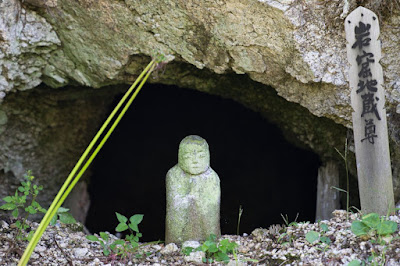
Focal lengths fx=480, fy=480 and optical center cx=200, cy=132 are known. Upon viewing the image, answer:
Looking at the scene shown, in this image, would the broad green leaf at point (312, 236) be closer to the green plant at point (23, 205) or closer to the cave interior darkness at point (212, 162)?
the green plant at point (23, 205)

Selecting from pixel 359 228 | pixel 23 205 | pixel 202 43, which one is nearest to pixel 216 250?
pixel 359 228

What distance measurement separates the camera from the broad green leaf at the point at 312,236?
3146 mm

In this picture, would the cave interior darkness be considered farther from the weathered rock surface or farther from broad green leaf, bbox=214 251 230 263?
broad green leaf, bbox=214 251 230 263

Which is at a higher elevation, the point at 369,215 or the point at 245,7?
the point at 245,7

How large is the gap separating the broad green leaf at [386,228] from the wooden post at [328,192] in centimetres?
174

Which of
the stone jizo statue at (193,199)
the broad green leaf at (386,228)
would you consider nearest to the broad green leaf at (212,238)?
the stone jizo statue at (193,199)

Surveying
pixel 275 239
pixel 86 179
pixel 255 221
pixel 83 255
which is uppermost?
pixel 86 179

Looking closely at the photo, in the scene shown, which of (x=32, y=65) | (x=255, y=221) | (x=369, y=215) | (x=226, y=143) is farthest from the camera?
(x=226, y=143)

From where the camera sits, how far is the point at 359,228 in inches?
119

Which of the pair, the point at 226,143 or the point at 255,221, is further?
the point at 226,143

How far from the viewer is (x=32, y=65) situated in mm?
4012

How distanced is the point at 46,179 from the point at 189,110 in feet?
6.81

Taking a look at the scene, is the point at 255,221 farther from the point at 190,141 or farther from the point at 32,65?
the point at 32,65

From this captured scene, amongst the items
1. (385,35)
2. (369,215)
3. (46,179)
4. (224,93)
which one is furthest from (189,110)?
(369,215)
